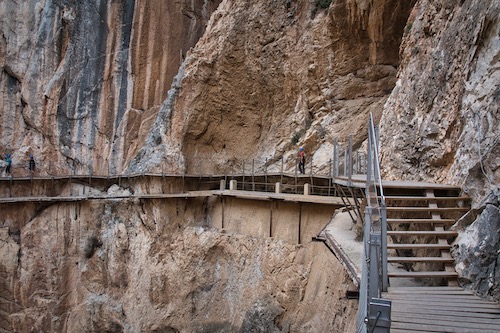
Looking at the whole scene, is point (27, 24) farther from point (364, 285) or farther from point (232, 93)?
point (364, 285)

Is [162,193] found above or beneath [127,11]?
beneath

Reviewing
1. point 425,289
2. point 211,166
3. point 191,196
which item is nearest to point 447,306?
point 425,289

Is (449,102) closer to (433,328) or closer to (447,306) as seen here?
(447,306)

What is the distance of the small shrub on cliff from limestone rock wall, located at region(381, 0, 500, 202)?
1376 cm

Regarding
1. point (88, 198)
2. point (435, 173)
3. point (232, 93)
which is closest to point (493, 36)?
point (435, 173)

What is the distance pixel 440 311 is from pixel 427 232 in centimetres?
157

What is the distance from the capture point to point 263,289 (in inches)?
536

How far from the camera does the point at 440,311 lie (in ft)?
12.0

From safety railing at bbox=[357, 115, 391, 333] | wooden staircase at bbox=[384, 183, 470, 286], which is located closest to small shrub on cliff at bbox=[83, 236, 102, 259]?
wooden staircase at bbox=[384, 183, 470, 286]

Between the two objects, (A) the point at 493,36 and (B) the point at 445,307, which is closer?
(B) the point at 445,307

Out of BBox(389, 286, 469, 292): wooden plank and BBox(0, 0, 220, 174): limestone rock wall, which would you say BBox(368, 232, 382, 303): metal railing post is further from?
BBox(0, 0, 220, 174): limestone rock wall

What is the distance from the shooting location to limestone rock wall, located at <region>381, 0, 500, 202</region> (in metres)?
5.55

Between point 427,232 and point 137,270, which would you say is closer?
point 427,232

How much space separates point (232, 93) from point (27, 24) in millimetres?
15694
